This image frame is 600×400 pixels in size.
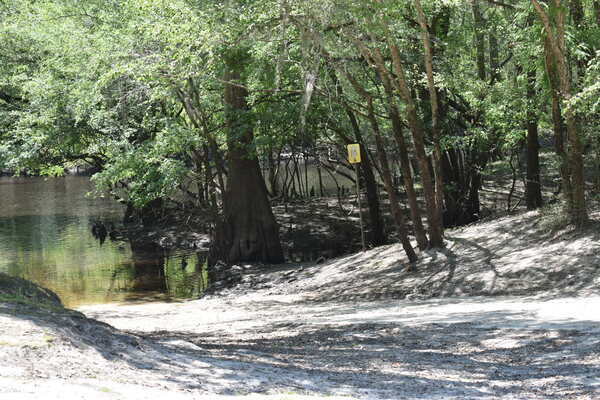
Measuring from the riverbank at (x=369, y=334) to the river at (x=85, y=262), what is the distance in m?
3.43

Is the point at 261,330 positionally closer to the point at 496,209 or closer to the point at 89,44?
the point at 89,44

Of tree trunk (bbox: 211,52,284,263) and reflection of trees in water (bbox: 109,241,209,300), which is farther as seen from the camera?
tree trunk (bbox: 211,52,284,263)

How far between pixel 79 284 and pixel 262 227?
535cm

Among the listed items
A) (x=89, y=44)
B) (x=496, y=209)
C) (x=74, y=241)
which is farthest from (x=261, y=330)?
→ (x=74, y=241)

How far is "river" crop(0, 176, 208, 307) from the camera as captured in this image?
22469 millimetres

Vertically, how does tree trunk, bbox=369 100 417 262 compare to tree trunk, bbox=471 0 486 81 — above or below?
below

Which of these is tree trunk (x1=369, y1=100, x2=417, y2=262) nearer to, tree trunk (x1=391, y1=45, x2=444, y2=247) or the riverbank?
the riverbank

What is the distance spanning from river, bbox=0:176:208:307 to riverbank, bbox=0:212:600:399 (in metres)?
3.43

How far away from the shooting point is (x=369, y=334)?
420 inches

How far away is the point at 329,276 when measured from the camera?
19.3m

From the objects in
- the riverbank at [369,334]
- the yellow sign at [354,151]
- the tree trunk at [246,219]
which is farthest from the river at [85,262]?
the yellow sign at [354,151]

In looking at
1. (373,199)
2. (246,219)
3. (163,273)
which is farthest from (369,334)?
(163,273)

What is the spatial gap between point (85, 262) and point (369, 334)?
18.8 meters

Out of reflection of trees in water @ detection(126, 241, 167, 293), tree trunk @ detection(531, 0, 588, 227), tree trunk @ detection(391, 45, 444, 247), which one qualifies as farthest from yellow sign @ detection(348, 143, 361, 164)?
reflection of trees in water @ detection(126, 241, 167, 293)
